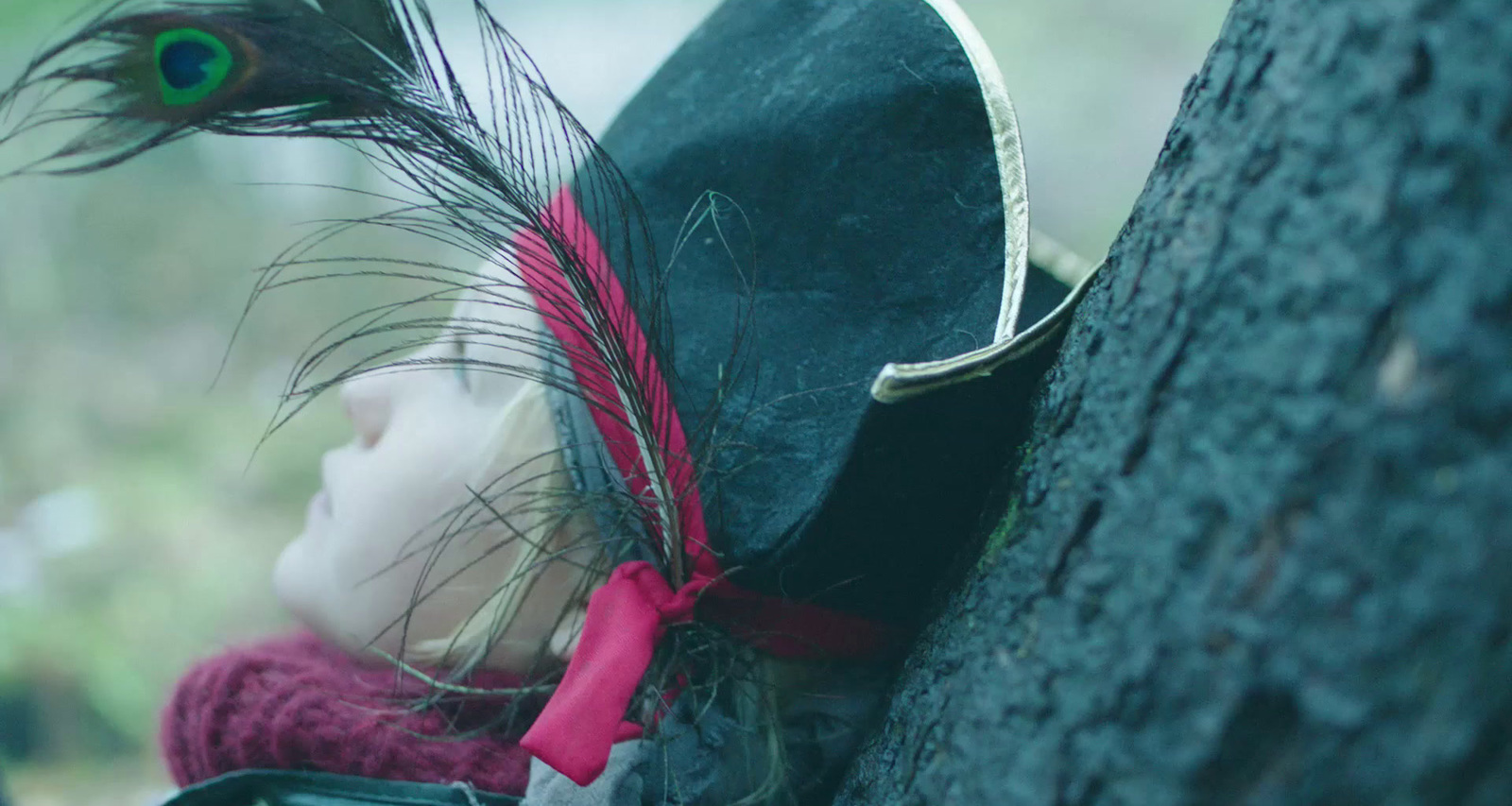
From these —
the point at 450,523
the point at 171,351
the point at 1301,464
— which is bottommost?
the point at 171,351

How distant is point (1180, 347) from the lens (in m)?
0.38

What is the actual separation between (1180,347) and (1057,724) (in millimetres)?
155

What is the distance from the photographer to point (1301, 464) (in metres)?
0.33

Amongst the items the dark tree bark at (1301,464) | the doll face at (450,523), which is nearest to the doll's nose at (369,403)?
the doll face at (450,523)

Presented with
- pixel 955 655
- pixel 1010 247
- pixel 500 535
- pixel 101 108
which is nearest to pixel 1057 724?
pixel 955 655

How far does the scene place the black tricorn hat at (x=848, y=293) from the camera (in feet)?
1.73

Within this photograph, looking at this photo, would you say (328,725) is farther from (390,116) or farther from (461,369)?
(390,116)

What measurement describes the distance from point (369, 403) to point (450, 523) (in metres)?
0.16

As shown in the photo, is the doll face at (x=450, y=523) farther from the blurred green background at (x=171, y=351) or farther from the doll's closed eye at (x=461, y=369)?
the blurred green background at (x=171, y=351)

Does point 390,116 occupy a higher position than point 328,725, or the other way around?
point 390,116

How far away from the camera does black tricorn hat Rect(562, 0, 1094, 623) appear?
53 centimetres

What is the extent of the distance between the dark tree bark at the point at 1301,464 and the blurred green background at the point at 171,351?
5.03 ft

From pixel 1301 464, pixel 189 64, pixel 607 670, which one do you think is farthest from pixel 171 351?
pixel 1301 464

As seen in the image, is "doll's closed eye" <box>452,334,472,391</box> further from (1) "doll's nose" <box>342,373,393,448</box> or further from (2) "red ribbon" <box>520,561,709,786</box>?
(2) "red ribbon" <box>520,561,709,786</box>
